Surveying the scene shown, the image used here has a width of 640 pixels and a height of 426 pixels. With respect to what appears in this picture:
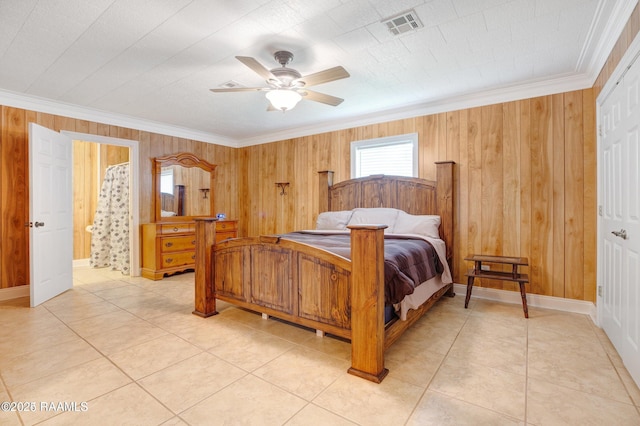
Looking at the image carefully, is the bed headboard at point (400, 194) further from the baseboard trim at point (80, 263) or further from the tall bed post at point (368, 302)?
the baseboard trim at point (80, 263)

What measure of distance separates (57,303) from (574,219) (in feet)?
18.9

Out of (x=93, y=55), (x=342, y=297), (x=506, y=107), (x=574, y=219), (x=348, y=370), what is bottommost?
(x=348, y=370)

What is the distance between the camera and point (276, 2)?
2.05m

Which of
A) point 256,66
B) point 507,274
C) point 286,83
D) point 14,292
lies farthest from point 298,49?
point 14,292

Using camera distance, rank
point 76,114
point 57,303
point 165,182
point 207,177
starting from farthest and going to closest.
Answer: point 207,177
point 165,182
point 76,114
point 57,303

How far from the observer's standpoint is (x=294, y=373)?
2.06 metres

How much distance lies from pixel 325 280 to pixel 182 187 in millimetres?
4128

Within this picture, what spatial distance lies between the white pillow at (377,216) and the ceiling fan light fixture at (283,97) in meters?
1.91

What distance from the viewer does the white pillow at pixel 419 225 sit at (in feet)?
12.0

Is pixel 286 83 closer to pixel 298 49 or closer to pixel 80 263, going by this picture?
pixel 298 49

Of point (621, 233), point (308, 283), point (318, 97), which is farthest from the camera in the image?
point (318, 97)

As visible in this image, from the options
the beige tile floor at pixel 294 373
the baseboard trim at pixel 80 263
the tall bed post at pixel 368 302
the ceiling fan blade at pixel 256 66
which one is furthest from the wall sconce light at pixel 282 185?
the baseboard trim at pixel 80 263

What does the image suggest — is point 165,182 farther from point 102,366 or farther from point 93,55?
point 102,366

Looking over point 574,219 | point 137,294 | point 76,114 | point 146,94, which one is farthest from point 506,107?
point 76,114
